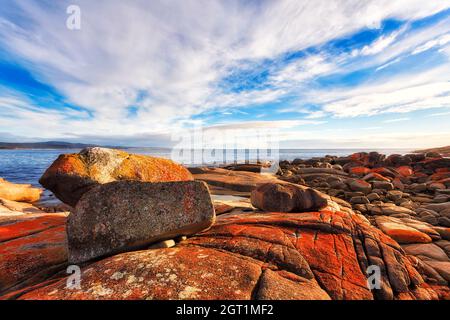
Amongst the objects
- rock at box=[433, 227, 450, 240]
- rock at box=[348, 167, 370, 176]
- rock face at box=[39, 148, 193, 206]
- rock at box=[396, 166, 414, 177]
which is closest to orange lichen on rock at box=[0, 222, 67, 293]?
rock face at box=[39, 148, 193, 206]

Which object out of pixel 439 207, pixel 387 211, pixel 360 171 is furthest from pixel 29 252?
pixel 360 171

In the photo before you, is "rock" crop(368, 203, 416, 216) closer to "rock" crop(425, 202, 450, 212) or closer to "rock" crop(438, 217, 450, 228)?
"rock" crop(438, 217, 450, 228)

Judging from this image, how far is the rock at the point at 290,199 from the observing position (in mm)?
6047

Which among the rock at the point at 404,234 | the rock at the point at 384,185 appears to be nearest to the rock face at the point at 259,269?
the rock at the point at 404,234

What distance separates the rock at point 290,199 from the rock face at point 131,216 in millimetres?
2318

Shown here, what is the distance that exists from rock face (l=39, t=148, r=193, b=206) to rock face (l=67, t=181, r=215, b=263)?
1024mm

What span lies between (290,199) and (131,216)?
393 centimetres

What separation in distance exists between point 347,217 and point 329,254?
1919 mm

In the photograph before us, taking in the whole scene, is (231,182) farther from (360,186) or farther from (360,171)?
(360,171)

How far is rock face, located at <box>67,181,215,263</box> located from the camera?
12.5 ft

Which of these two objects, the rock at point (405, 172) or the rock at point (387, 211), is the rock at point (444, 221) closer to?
the rock at point (387, 211)
